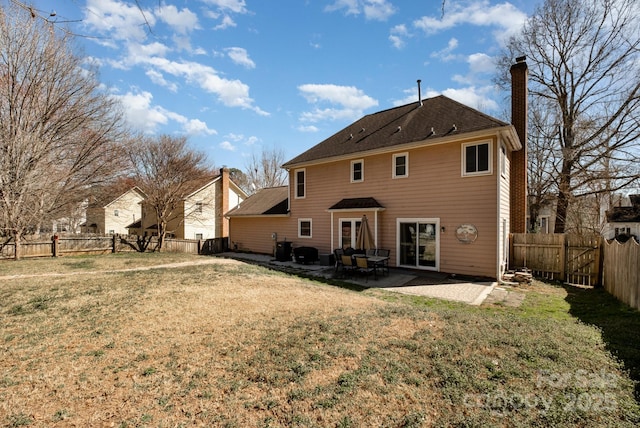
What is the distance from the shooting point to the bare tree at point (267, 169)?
125 ft

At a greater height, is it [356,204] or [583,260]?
[356,204]

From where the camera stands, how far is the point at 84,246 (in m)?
17.6

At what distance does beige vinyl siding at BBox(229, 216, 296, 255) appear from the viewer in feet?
56.8

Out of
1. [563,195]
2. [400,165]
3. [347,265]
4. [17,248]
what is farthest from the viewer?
[563,195]

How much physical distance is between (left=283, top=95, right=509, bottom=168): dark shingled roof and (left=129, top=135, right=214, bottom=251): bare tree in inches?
368

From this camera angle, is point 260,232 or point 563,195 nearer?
point 563,195

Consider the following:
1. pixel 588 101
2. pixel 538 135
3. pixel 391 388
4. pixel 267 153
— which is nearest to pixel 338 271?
pixel 391 388

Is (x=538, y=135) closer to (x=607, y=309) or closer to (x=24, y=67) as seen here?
(x=607, y=309)

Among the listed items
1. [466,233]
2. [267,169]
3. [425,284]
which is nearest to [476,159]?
[466,233]

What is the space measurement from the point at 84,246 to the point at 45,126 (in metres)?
6.97

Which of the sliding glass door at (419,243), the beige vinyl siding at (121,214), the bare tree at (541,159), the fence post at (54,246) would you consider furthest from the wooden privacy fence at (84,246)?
the bare tree at (541,159)

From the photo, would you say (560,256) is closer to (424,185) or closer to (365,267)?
(424,185)

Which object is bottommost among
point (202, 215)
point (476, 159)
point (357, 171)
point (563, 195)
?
point (202, 215)

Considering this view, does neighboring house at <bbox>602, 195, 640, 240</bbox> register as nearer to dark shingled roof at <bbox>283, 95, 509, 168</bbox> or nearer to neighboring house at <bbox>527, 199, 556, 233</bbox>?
neighboring house at <bbox>527, 199, 556, 233</bbox>
